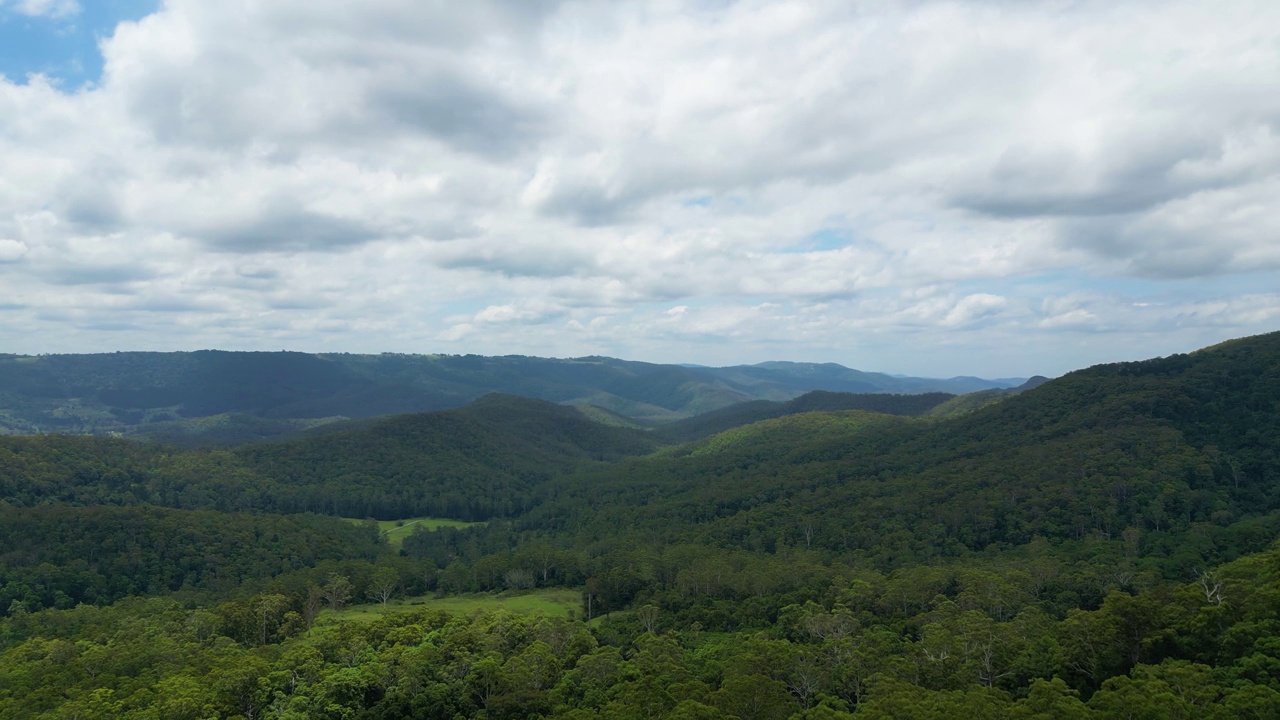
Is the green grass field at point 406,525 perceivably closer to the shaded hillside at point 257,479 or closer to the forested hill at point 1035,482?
the shaded hillside at point 257,479

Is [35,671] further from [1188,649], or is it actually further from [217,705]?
[1188,649]

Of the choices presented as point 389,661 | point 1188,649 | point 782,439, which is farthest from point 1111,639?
point 782,439

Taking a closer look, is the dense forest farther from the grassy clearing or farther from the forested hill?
the grassy clearing

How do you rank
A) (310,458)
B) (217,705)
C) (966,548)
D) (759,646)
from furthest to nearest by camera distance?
(310,458) → (966,548) → (759,646) → (217,705)

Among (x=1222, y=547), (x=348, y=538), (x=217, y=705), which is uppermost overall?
(x=1222, y=547)

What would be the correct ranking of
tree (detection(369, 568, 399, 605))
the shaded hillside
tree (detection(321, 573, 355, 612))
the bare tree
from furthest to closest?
the shaded hillside < tree (detection(369, 568, 399, 605)) < tree (detection(321, 573, 355, 612)) < the bare tree

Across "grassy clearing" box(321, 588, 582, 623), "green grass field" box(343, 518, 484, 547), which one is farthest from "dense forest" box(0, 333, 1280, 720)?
"green grass field" box(343, 518, 484, 547)

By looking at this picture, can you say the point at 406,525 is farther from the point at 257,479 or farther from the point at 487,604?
the point at 487,604
